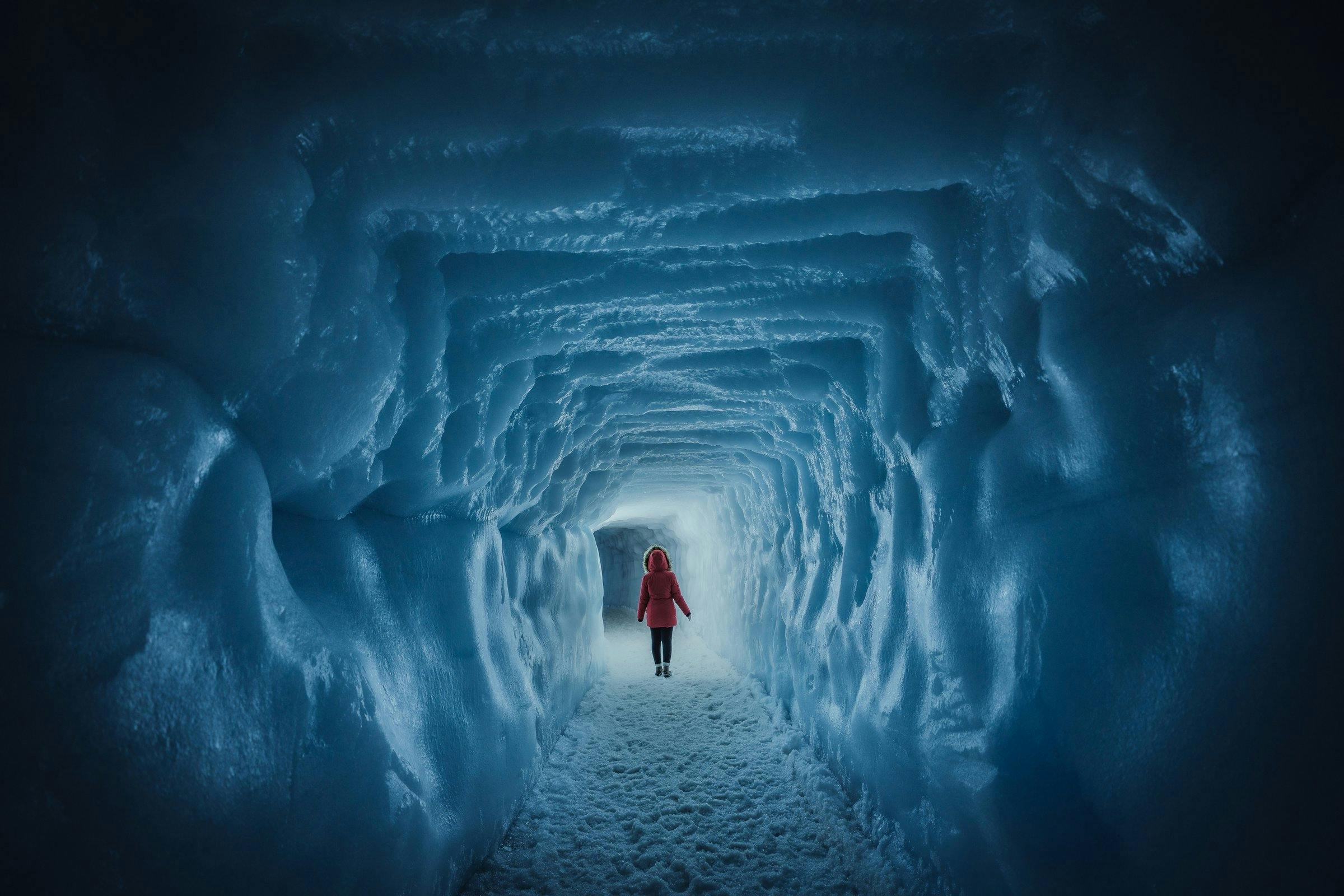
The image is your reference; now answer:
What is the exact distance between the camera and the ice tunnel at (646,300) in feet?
4.22

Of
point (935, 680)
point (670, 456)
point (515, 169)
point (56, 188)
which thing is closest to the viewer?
point (56, 188)

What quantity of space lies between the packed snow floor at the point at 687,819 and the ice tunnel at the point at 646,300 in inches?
7.5

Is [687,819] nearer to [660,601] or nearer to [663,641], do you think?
[660,601]

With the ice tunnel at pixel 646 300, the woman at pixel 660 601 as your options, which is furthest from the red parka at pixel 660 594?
the ice tunnel at pixel 646 300

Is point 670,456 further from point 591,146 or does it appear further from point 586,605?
point 591,146

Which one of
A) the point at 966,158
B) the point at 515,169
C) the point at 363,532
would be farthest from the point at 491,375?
the point at 966,158

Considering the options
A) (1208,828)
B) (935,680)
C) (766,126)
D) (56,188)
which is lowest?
(1208,828)

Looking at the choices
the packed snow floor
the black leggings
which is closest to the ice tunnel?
the packed snow floor

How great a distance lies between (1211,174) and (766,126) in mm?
1072

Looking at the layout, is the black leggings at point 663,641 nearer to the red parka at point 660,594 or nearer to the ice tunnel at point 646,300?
the red parka at point 660,594

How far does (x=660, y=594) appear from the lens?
8.30 metres

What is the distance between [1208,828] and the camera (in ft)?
4.73

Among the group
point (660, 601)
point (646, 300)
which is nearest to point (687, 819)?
point (646, 300)

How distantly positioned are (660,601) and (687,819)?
4.52 metres
